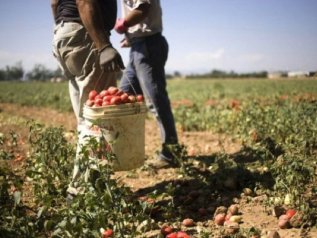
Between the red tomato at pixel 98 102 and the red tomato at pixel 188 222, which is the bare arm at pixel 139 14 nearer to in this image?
the red tomato at pixel 98 102

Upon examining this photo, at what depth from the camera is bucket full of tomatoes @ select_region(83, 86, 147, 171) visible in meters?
2.63

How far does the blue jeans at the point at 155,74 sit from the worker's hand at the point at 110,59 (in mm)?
887

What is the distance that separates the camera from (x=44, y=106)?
45.3ft

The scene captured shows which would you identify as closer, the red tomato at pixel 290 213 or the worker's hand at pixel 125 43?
the red tomato at pixel 290 213

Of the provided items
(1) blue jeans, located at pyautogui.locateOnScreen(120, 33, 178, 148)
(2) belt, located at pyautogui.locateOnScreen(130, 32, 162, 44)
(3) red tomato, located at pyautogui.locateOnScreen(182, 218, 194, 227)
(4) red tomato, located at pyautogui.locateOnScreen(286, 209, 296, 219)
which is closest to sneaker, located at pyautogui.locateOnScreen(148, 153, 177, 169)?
Result: (1) blue jeans, located at pyautogui.locateOnScreen(120, 33, 178, 148)

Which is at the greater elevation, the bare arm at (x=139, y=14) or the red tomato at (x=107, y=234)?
the bare arm at (x=139, y=14)

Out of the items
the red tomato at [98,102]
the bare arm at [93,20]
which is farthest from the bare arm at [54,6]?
the red tomato at [98,102]

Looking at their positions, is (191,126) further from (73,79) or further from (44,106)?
(44,106)

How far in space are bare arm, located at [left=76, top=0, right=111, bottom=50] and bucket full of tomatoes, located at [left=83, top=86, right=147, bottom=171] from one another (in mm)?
419

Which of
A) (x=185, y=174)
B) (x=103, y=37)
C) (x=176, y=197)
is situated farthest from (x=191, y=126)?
(x=103, y=37)

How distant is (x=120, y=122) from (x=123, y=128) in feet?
0.22

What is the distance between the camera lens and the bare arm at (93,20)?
110 inches

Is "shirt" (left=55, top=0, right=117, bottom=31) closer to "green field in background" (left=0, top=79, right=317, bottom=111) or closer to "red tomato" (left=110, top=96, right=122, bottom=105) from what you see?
"red tomato" (left=110, top=96, right=122, bottom=105)

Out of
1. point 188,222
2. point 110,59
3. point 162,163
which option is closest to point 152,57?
point 110,59
